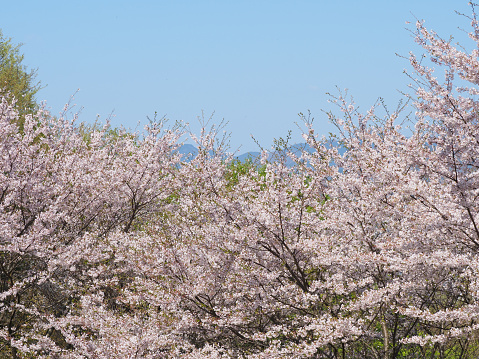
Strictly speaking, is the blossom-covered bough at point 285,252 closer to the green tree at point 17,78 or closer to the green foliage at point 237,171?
the green foliage at point 237,171

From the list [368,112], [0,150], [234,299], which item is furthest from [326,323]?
[0,150]

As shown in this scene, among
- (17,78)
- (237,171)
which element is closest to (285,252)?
(237,171)

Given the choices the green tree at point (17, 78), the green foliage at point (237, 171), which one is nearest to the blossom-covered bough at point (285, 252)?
Answer: the green foliage at point (237, 171)

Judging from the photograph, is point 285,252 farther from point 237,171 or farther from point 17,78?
point 17,78

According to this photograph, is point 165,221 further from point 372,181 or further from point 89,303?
point 372,181

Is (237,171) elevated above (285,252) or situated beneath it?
elevated above

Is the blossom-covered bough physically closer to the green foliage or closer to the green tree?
the green foliage

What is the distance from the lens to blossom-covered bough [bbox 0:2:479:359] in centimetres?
659

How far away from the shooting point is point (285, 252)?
7.94 m

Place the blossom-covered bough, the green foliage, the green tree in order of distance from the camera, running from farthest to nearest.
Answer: the green tree, the green foliage, the blossom-covered bough

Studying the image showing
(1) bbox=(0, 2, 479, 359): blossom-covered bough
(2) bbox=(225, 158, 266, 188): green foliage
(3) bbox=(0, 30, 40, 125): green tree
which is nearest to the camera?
(1) bbox=(0, 2, 479, 359): blossom-covered bough

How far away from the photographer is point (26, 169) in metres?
10.3

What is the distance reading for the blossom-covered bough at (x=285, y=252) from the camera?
6.59 metres

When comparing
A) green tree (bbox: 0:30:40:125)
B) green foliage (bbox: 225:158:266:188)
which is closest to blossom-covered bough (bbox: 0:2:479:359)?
green foliage (bbox: 225:158:266:188)
